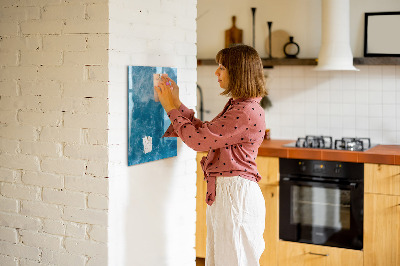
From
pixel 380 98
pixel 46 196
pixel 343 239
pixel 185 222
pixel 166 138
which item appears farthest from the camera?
pixel 380 98

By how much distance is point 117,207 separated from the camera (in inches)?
101

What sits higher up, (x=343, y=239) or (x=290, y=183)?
(x=290, y=183)

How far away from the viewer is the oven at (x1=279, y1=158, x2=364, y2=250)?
3.92 meters

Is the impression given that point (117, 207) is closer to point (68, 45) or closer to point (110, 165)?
point (110, 165)

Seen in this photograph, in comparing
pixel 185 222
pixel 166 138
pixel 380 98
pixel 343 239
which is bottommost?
pixel 343 239

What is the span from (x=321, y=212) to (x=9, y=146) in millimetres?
2276

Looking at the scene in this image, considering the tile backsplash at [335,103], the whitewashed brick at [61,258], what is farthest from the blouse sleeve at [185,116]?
the tile backsplash at [335,103]

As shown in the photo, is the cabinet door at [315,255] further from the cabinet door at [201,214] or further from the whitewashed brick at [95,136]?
the whitewashed brick at [95,136]

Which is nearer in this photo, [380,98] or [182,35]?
[182,35]

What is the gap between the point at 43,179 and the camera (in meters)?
2.68

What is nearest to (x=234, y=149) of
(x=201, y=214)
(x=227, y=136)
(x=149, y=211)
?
(x=227, y=136)

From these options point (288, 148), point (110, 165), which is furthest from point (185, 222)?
point (288, 148)

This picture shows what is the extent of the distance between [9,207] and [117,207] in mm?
609

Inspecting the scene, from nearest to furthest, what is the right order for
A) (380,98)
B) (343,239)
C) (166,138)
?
1. (166,138)
2. (343,239)
3. (380,98)
